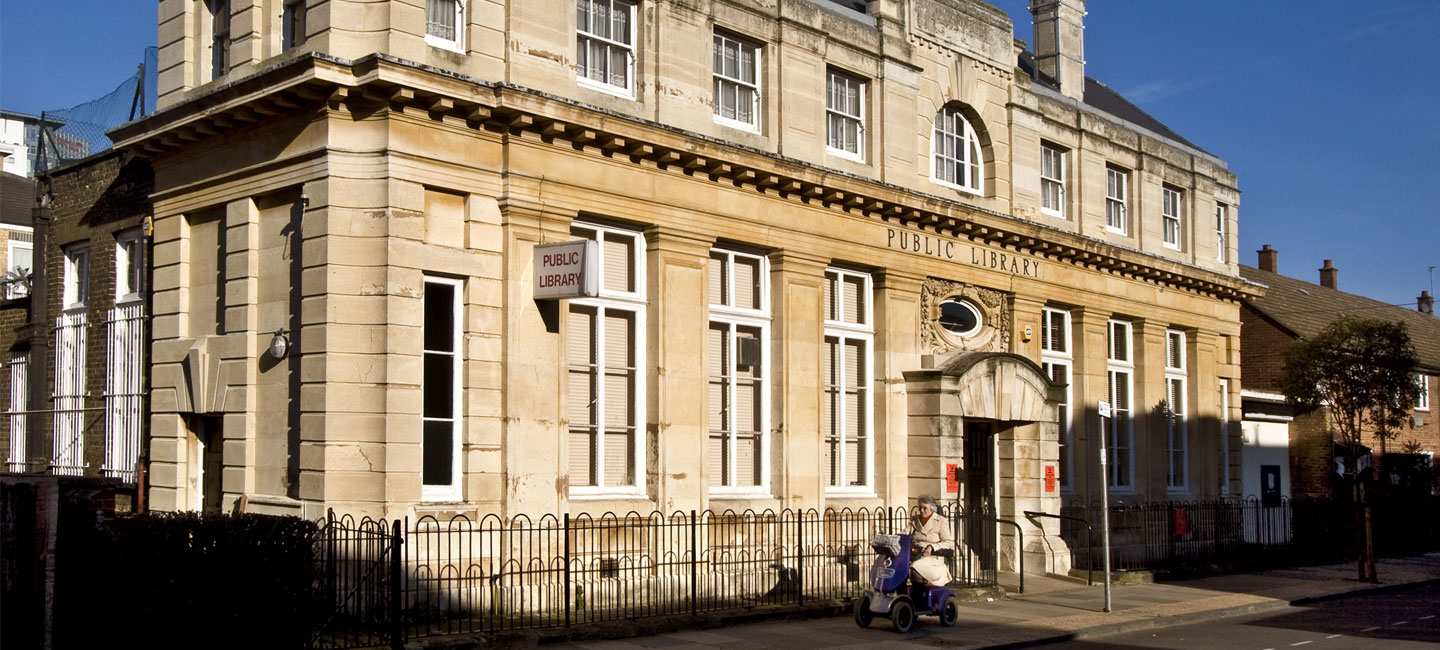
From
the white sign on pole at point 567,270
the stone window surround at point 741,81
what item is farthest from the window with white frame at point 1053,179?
the white sign on pole at point 567,270

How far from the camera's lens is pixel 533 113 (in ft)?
54.8

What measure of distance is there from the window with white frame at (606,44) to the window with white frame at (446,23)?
5.92 ft

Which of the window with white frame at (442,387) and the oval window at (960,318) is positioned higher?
the oval window at (960,318)

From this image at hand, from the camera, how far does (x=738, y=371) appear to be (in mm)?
20453

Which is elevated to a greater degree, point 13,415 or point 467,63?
point 467,63

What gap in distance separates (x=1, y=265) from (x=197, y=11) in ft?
51.6

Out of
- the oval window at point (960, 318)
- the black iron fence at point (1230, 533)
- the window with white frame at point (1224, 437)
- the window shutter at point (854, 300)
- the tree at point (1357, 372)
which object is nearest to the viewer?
the window shutter at point (854, 300)

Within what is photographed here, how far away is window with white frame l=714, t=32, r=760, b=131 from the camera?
20234mm

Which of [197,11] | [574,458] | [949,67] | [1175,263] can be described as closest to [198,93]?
[197,11]

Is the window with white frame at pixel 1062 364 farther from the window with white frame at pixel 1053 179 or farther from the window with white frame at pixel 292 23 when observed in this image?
the window with white frame at pixel 292 23

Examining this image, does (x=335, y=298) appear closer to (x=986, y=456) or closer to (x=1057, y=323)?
(x=986, y=456)

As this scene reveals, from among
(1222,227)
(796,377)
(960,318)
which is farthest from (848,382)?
(1222,227)

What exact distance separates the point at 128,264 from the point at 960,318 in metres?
13.7

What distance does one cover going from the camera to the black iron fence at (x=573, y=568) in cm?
1402
